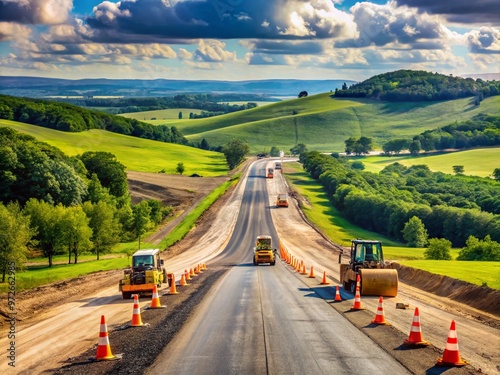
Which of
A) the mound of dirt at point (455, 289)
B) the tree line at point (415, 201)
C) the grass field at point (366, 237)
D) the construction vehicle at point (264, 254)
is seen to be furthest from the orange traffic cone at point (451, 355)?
the tree line at point (415, 201)

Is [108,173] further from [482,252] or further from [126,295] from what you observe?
[126,295]

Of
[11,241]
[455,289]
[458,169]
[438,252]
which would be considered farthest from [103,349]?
[458,169]

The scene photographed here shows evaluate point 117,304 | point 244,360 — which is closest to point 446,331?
point 244,360

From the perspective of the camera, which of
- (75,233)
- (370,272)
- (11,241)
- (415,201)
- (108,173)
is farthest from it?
(415,201)

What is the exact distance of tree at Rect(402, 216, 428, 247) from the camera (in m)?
111

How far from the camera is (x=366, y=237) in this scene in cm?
10888

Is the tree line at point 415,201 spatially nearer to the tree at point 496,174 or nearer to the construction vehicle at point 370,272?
the tree at point 496,174

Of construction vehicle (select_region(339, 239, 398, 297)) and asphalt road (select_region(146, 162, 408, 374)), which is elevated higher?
construction vehicle (select_region(339, 239, 398, 297))

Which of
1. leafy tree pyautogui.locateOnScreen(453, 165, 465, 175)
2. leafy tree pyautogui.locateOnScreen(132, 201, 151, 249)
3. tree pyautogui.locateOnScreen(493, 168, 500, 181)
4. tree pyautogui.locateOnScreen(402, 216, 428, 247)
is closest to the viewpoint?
leafy tree pyautogui.locateOnScreen(132, 201, 151, 249)

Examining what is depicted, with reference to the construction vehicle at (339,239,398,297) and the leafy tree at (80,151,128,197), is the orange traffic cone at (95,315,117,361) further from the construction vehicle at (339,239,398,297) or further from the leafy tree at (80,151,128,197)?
the leafy tree at (80,151,128,197)

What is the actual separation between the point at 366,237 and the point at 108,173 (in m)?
45.6

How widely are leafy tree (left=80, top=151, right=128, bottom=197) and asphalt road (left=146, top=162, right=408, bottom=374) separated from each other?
79707 mm

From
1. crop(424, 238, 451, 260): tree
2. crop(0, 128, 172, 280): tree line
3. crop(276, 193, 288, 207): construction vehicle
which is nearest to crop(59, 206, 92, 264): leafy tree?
crop(0, 128, 172, 280): tree line

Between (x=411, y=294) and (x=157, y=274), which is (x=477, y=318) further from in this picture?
(x=157, y=274)
